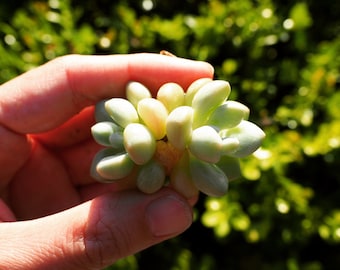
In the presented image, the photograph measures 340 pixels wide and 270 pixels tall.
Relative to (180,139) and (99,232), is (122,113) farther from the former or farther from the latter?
(99,232)

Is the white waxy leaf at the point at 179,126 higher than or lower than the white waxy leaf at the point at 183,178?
higher

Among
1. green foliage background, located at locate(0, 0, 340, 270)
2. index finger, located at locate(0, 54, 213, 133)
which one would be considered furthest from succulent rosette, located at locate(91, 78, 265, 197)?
green foliage background, located at locate(0, 0, 340, 270)

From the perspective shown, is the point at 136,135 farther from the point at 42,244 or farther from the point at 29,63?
the point at 29,63

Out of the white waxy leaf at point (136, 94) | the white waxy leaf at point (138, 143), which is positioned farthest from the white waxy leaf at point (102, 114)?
the white waxy leaf at point (138, 143)

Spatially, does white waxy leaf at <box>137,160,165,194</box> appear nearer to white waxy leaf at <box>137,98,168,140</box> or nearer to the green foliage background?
white waxy leaf at <box>137,98,168,140</box>

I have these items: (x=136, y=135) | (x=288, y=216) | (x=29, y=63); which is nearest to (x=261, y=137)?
(x=136, y=135)

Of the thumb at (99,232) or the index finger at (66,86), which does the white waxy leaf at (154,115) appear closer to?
the thumb at (99,232)

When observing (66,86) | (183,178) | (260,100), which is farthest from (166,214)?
(260,100)

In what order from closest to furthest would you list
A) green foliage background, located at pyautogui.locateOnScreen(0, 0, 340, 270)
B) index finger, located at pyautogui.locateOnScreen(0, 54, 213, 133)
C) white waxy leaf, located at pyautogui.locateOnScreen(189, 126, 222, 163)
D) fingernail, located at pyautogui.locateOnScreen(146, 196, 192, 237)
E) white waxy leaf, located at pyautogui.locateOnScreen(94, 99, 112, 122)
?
white waxy leaf, located at pyautogui.locateOnScreen(189, 126, 222, 163), fingernail, located at pyautogui.locateOnScreen(146, 196, 192, 237), white waxy leaf, located at pyautogui.locateOnScreen(94, 99, 112, 122), index finger, located at pyautogui.locateOnScreen(0, 54, 213, 133), green foliage background, located at pyautogui.locateOnScreen(0, 0, 340, 270)
